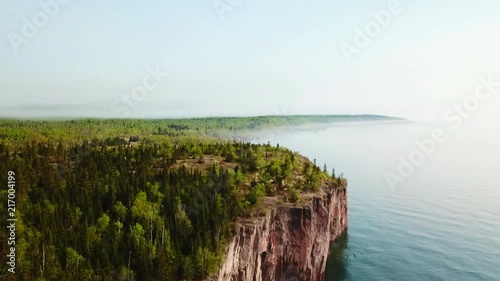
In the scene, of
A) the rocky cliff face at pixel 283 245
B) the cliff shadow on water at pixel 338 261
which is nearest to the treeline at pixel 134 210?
the rocky cliff face at pixel 283 245

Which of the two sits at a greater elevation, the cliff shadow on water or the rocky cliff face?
the rocky cliff face

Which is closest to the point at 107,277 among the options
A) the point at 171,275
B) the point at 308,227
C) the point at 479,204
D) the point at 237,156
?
the point at 171,275

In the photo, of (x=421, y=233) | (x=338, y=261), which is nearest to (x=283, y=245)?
(x=338, y=261)

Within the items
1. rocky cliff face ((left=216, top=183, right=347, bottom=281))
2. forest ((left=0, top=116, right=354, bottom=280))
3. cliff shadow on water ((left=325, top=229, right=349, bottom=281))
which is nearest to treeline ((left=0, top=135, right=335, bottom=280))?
forest ((left=0, top=116, right=354, bottom=280))

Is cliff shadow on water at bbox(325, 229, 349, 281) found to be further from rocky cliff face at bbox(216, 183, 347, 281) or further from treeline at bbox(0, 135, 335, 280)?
treeline at bbox(0, 135, 335, 280)

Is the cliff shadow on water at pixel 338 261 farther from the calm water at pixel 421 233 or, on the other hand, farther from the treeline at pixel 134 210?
the treeline at pixel 134 210
